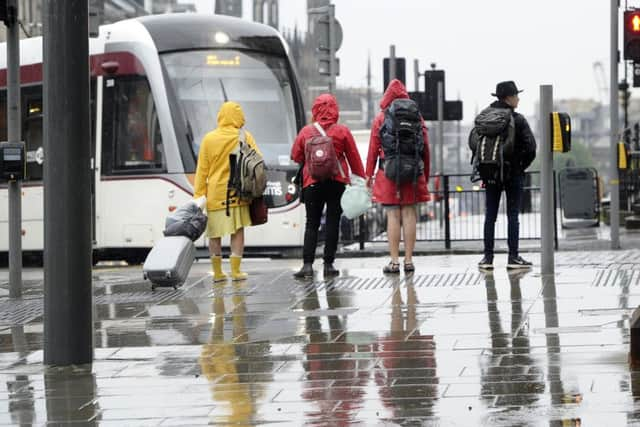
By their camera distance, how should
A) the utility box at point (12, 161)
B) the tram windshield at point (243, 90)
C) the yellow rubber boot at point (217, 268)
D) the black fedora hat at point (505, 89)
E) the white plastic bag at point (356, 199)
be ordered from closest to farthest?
1. the utility box at point (12, 161)
2. the black fedora hat at point (505, 89)
3. the yellow rubber boot at point (217, 268)
4. the white plastic bag at point (356, 199)
5. the tram windshield at point (243, 90)

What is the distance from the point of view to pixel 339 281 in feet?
47.6

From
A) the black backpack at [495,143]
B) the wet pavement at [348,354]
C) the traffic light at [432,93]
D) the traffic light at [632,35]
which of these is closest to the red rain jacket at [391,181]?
the black backpack at [495,143]

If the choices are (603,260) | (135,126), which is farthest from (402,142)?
(135,126)

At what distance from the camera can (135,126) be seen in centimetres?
2217

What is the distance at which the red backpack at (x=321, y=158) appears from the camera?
14.7 metres

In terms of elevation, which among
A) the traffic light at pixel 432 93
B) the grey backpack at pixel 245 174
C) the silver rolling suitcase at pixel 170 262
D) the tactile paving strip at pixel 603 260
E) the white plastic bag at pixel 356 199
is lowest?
the tactile paving strip at pixel 603 260

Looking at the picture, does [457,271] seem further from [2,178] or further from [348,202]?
[2,178]

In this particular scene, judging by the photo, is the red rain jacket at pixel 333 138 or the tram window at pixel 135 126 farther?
the tram window at pixel 135 126

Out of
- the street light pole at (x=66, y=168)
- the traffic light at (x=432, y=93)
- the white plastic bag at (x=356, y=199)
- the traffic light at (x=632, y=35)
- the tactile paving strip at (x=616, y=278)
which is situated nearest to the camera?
the street light pole at (x=66, y=168)

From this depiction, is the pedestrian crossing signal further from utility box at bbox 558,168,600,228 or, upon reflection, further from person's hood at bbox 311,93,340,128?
utility box at bbox 558,168,600,228

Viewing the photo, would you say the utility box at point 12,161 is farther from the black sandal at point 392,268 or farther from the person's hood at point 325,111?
the black sandal at point 392,268

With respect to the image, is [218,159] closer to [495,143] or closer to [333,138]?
[333,138]

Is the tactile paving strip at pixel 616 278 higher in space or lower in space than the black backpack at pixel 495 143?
lower

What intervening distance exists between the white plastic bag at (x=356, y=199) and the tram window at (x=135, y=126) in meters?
6.51
